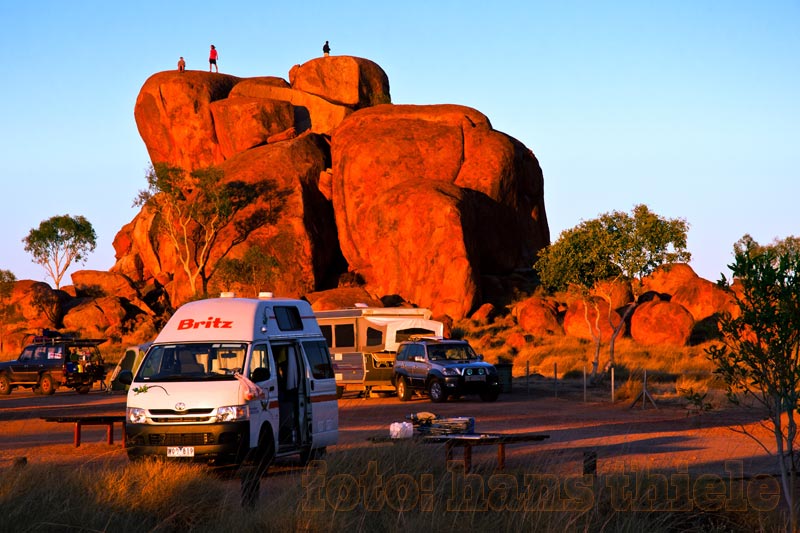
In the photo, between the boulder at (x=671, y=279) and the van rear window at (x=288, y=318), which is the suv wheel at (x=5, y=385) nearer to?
the van rear window at (x=288, y=318)

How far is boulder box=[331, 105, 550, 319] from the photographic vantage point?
5988 centimetres

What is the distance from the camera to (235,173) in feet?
226

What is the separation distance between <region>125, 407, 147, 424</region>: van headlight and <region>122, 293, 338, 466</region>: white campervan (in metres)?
0.02

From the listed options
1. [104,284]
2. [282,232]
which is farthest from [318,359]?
[104,284]

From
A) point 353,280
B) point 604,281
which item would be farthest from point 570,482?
point 353,280

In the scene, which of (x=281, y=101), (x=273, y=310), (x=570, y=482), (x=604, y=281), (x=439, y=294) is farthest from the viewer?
(x=281, y=101)

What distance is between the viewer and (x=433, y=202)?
198 feet

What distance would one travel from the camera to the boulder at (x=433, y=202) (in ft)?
196

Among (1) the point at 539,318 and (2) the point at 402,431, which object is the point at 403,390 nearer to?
(2) the point at 402,431

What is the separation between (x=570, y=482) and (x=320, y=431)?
18.1ft

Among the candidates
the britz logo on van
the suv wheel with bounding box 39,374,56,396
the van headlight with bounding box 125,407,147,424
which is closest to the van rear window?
the britz logo on van

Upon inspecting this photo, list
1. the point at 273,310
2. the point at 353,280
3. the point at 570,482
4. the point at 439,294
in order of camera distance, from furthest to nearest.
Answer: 1. the point at 353,280
2. the point at 439,294
3. the point at 273,310
4. the point at 570,482

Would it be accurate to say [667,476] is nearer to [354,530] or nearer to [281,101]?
[354,530]

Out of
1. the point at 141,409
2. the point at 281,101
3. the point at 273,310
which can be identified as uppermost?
the point at 281,101
